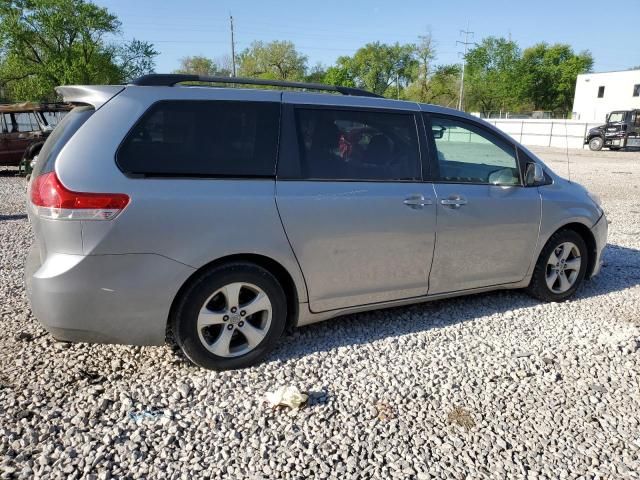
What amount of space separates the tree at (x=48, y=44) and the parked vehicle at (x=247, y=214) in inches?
1673

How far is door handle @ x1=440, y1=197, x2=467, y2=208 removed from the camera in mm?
3834

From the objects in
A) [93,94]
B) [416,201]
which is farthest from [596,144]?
[93,94]

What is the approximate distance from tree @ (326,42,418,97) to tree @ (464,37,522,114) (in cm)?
1061

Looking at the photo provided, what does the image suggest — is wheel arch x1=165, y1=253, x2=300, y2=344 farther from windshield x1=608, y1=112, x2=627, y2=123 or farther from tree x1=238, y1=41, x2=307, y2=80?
tree x1=238, y1=41, x2=307, y2=80

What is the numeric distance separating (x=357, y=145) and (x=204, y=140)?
1.11 metres

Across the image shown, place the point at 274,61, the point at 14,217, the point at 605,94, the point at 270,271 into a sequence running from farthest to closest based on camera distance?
the point at 274,61 < the point at 605,94 < the point at 14,217 < the point at 270,271

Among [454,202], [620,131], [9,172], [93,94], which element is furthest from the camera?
[620,131]

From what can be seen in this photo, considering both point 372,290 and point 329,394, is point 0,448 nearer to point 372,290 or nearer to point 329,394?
point 329,394

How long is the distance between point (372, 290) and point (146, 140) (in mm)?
1878

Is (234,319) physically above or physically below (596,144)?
below

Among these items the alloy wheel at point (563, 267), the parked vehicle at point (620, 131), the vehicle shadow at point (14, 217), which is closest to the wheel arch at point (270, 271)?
the alloy wheel at point (563, 267)

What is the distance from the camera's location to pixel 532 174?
4.31m

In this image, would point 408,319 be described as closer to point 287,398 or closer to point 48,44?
point 287,398

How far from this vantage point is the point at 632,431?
9.02 feet
